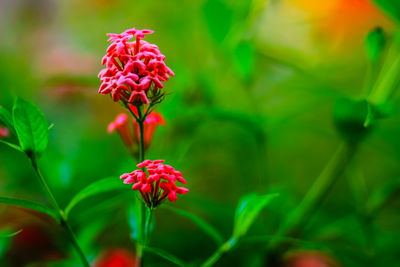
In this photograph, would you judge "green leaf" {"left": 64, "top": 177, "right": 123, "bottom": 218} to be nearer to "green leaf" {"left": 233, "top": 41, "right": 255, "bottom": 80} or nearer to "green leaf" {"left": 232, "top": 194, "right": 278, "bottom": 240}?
"green leaf" {"left": 232, "top": 194, "right": 278, "bottom": 240}

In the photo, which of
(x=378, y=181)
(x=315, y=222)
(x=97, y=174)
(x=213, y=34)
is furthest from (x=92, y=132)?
(x=378, y=181)

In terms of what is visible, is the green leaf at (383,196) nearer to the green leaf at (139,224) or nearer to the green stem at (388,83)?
the green stem at (388,83)

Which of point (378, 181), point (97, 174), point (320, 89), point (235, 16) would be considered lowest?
point (378, 181)

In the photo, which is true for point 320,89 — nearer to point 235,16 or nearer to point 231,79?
point 235,16

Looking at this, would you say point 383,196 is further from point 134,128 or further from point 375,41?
point 134,128

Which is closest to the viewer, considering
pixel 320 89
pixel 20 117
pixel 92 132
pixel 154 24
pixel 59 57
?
pixel 20 117

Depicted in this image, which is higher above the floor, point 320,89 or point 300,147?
point 320,89

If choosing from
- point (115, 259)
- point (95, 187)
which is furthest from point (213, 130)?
point (95, 187)
